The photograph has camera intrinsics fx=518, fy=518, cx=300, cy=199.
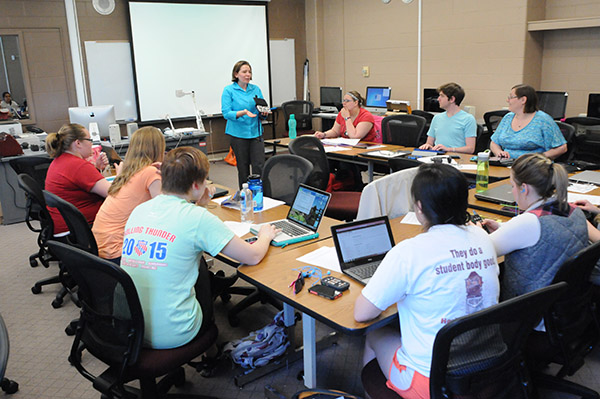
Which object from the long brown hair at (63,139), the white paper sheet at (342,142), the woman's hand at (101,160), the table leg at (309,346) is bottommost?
the table leg at (309,346)

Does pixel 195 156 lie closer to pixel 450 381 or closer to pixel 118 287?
pixel 118 287

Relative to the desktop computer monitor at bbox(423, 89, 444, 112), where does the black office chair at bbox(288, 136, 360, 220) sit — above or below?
below

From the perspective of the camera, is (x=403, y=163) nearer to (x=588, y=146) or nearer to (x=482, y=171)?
(x=482, y=171)

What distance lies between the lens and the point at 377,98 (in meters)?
8.00

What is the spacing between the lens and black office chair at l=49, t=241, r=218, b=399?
6.14ft

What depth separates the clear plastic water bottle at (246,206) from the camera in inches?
117

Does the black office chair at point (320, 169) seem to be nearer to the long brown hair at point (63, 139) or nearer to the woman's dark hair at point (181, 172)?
the long brown hair at point (63, 139)

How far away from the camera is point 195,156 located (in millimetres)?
2221

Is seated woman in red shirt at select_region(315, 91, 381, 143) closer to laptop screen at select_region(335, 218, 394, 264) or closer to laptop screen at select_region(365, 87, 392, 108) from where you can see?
laptop screen at select_region(365, 87, 392, 108)

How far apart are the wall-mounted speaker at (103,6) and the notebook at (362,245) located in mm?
6268

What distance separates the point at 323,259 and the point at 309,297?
1.23 feet

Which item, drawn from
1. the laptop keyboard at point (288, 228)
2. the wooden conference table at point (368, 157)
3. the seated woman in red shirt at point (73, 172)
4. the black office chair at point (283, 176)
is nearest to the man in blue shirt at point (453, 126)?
the wooden conference table at point (368, 157)

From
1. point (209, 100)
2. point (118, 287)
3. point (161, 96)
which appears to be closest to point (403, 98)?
point (209, 100)

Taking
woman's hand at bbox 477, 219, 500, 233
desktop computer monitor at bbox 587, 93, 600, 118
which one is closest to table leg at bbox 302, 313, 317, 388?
woman's hand at bbox 477, 219, 500, 233
